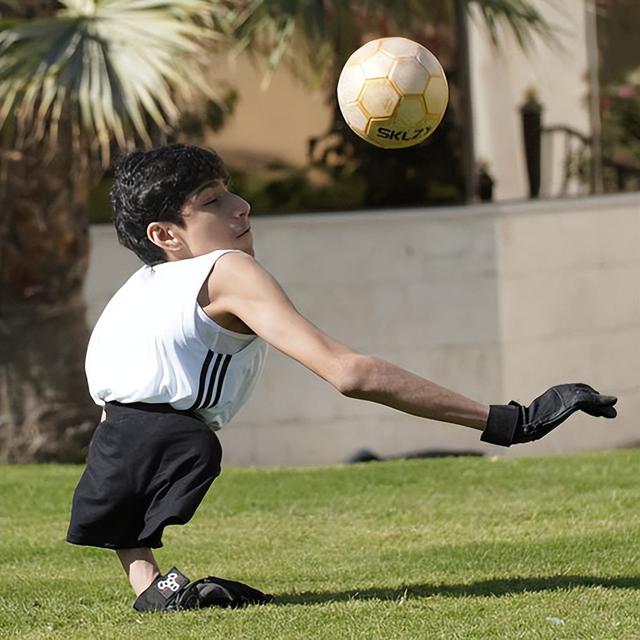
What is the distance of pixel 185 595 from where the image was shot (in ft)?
13.6

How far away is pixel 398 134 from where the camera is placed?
4930 mm

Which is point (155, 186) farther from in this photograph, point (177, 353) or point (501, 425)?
point (501, 425)

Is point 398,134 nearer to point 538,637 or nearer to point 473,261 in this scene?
point 538,637

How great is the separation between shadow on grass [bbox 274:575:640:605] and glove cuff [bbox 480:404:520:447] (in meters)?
0.70

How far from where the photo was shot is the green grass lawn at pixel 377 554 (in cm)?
394

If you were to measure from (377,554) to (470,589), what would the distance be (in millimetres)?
831

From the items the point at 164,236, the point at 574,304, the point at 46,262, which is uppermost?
the point at 164,236

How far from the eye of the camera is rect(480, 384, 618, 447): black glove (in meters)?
3.74

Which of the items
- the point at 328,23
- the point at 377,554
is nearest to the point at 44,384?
the point at 328,23

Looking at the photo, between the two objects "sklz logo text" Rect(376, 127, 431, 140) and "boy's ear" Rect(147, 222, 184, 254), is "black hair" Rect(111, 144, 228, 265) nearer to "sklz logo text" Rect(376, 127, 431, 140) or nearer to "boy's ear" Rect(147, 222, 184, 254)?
"boy's ear" Rect(147, 222, 184, 254)

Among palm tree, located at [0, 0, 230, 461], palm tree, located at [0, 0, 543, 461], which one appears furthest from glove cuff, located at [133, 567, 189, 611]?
palm tree, located at [0, 0, 230, 461]

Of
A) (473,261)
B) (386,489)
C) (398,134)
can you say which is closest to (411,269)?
(473,261)

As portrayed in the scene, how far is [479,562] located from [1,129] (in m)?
5.15

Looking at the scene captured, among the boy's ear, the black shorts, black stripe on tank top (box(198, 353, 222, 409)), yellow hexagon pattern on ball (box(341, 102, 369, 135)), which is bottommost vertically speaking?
the black shorts
